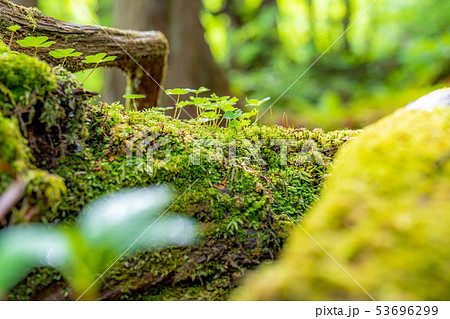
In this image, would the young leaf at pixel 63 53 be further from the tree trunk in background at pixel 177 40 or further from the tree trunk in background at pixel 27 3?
the tree trunk in background at pixel 177 40

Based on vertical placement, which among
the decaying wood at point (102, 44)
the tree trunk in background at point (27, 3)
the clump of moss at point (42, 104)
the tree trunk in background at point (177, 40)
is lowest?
the clump of moss at point (42, 104)

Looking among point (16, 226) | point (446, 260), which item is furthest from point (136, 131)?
point (446, 260)

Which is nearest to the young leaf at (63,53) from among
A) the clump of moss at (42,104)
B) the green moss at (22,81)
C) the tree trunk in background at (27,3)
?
the clump of moss at (42,104)

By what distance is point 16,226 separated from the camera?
115 centimetres

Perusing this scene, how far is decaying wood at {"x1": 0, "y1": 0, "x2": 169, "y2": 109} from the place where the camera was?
1979mm

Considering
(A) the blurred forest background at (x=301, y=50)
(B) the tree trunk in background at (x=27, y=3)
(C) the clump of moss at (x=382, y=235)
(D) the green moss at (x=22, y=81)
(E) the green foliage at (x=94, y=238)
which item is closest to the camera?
(C) the clump of moss at (x=382, y=235)

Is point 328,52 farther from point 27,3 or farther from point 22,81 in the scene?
point 22,81

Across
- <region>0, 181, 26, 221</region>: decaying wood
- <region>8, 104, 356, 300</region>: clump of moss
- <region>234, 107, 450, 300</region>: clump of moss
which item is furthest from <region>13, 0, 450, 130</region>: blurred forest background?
<region>234, 107, 450, 300</region>: clump of moss

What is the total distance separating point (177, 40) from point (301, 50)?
536 cm

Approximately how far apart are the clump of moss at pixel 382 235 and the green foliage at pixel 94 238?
0.55m

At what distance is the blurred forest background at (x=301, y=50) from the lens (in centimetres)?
628

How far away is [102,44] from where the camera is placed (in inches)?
95.4

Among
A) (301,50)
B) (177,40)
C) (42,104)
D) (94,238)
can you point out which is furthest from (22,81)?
(301,50)

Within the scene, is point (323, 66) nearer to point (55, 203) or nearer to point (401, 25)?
point (401, 25)
